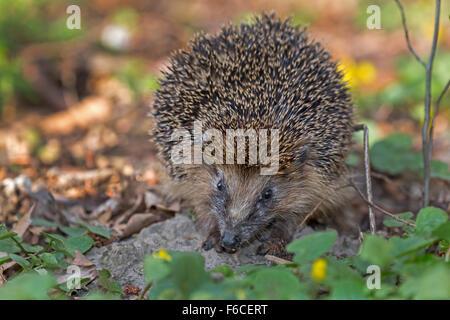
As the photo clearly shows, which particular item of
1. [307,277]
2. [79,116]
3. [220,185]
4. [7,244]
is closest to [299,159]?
[220,185]

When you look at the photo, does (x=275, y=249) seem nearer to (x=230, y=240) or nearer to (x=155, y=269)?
(x=230, y=240)

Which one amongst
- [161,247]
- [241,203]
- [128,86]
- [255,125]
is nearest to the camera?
[255,125]

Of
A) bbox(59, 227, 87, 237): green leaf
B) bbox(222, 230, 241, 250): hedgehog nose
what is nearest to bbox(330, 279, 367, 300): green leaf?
bbox(222, 230, 241, 250): hedgehog nose

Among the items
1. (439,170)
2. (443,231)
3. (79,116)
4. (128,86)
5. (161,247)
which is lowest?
(161,247)

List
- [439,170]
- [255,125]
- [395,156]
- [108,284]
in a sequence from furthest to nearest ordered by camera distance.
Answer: [395,156] < [439,170] < [255,125] < [108,284]

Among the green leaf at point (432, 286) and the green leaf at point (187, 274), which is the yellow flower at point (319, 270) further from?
the green leaf at point (187, 274)

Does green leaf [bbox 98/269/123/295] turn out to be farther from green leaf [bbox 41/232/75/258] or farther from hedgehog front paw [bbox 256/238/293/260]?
hedgehog front paw [bbox 256/238/293/260]

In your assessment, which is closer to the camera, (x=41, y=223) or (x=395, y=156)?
(x=41, y=223)

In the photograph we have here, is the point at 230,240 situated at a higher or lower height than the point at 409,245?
lower
